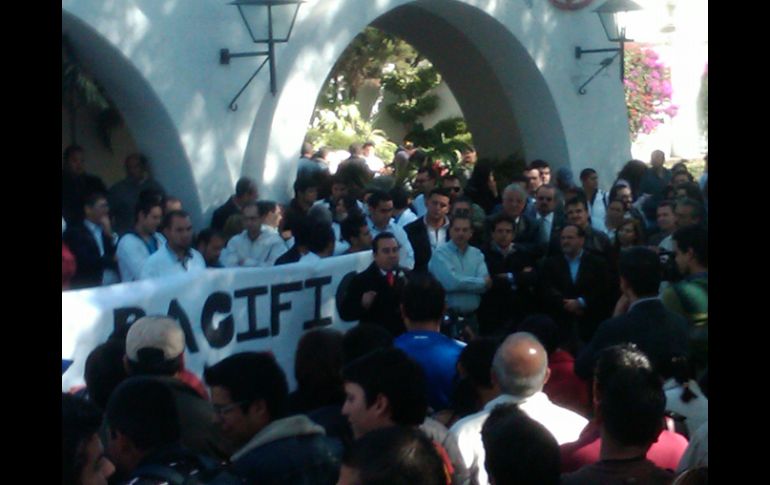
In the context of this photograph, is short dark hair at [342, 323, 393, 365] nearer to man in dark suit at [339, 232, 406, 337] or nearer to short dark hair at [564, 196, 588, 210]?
man in dark suit at [339, 232, 406, 337]

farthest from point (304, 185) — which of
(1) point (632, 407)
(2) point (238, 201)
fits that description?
(1) point (632, 407)

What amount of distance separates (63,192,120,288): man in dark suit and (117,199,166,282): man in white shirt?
150 mm

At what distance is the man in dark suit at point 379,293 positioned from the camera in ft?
24.5

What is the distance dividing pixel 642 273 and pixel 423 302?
1046 millimetres

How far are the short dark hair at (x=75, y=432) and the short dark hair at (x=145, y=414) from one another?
0.55 feet

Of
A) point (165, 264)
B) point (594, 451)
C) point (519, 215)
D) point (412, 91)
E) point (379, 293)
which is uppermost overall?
point (412, 91)

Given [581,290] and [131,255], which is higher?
[131,255]

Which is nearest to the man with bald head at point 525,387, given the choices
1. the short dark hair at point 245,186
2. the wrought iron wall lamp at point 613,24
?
the short dark hair at point 245,186

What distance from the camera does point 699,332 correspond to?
532 centimetres

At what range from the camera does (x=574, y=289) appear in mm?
8336

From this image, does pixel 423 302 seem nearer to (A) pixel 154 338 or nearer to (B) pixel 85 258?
(A) pixel 154 338

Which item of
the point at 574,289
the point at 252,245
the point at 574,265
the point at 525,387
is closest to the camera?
the point at 525,387

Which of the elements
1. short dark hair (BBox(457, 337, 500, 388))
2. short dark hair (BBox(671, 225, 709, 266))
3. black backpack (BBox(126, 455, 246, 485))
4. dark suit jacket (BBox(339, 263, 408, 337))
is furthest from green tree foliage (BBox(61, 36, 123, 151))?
black backpack (BBox(126, 455, 246, 485))
